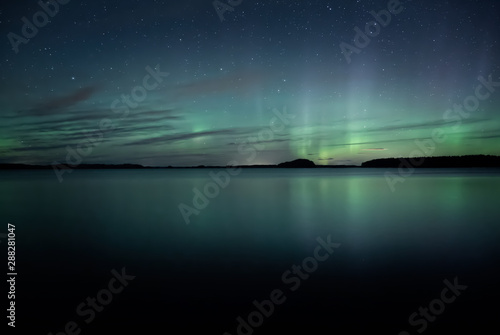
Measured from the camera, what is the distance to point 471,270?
702cm

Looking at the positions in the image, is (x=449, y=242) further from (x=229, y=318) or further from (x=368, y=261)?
(x=229, y=318)

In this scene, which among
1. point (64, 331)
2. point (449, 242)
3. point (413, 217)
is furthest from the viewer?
point (413, 217)

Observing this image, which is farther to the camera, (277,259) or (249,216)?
(249,216)

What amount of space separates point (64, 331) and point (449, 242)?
997 cm

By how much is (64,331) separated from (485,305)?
20.7 ft

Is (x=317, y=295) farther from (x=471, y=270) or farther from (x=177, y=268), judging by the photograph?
(x=471, y=270)

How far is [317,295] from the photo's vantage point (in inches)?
223

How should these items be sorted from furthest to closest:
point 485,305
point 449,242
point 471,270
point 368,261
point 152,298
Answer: point 449,242, point 368,261, point 471,270, point 152,298, point 485,305

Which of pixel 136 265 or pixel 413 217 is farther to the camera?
pixel 413 217

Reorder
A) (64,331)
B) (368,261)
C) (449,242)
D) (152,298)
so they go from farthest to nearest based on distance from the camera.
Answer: (449,242)
(368,261)
(152,298)
(64,331)

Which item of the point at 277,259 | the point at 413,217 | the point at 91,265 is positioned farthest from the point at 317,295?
the point at 413,217

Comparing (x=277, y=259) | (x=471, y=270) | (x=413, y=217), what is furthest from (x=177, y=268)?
(x=413, y=217)

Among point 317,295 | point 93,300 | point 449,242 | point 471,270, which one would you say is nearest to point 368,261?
point 471,270

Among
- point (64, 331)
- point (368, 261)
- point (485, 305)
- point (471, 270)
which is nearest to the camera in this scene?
point (64, 331)
